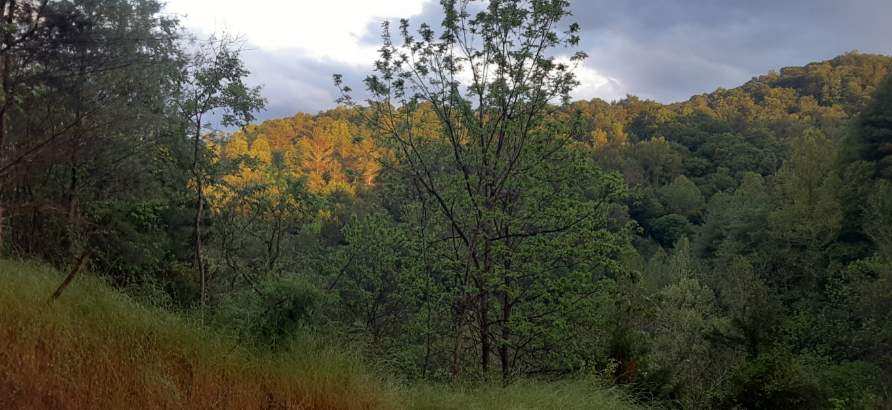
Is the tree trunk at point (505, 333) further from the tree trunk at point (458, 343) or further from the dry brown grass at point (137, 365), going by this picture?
the dry brown grass at point (137, 365)

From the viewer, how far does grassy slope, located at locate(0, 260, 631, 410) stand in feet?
12.6

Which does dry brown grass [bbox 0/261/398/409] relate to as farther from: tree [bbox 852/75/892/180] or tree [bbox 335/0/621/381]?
tree [bbox 852/75/892/180]

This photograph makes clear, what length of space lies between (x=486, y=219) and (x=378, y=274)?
4.23 metres

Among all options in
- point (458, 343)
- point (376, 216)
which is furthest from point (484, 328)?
point (376, 216)

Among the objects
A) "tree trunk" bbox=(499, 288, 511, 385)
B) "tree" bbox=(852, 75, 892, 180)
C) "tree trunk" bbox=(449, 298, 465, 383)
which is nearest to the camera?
"tree trunk" bbox=(449, 298, 465, 383)

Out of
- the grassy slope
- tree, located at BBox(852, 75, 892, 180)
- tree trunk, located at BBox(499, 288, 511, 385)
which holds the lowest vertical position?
tree trunk, located at BBox(499, 288, 511, 385)

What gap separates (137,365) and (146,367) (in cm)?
9

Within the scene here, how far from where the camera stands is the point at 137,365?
167 inches

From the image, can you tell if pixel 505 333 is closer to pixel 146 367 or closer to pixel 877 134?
pixel 146 367

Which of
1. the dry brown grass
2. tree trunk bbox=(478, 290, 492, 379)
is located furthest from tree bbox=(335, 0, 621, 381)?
the dry brown grass

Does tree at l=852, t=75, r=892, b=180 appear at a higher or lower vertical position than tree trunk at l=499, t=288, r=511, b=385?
higher

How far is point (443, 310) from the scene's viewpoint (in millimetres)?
9797

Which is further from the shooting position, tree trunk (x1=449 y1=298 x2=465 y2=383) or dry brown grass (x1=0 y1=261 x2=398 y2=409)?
tree trunk (x1=449 y1=298 x2=465 y2=383)

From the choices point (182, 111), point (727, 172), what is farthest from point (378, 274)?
point (727, 172)
